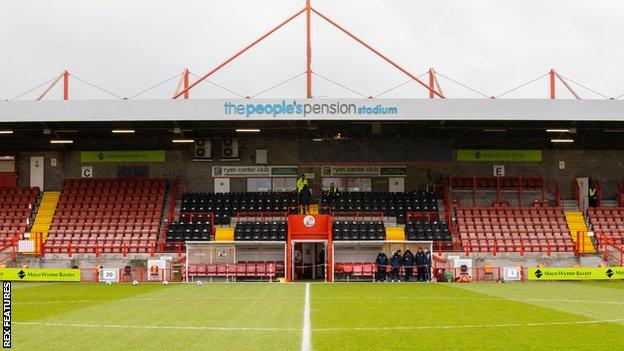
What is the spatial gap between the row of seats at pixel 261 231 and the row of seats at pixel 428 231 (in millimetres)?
6883

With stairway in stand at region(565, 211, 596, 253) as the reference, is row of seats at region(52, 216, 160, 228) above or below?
above

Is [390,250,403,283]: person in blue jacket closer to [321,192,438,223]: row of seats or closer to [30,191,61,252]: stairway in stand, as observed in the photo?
[321,192,438,223]: row of seats

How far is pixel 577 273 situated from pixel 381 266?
940 centimetres

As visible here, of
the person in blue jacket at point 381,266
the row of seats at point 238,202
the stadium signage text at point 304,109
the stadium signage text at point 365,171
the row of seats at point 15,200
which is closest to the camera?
the person in blue jacket at point 381,266

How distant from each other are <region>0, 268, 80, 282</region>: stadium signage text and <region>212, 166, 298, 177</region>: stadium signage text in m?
13.9

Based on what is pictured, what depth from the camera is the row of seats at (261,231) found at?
46156mm

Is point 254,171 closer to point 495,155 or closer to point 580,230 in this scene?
point 495,155

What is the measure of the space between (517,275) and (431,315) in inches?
871

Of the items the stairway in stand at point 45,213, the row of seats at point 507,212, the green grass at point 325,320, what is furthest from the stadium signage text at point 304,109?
the green grass at point 325,320

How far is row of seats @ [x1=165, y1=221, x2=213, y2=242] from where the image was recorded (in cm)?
4822

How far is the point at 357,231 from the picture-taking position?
151ft

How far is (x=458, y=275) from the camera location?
144ft

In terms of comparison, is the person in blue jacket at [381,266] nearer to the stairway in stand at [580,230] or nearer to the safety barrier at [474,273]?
the safety barrier at [474,273]

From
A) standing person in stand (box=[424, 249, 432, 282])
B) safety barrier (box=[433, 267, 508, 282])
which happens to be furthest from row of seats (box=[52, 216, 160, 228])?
safety barrier (box=[433, 267, 508, 282])
